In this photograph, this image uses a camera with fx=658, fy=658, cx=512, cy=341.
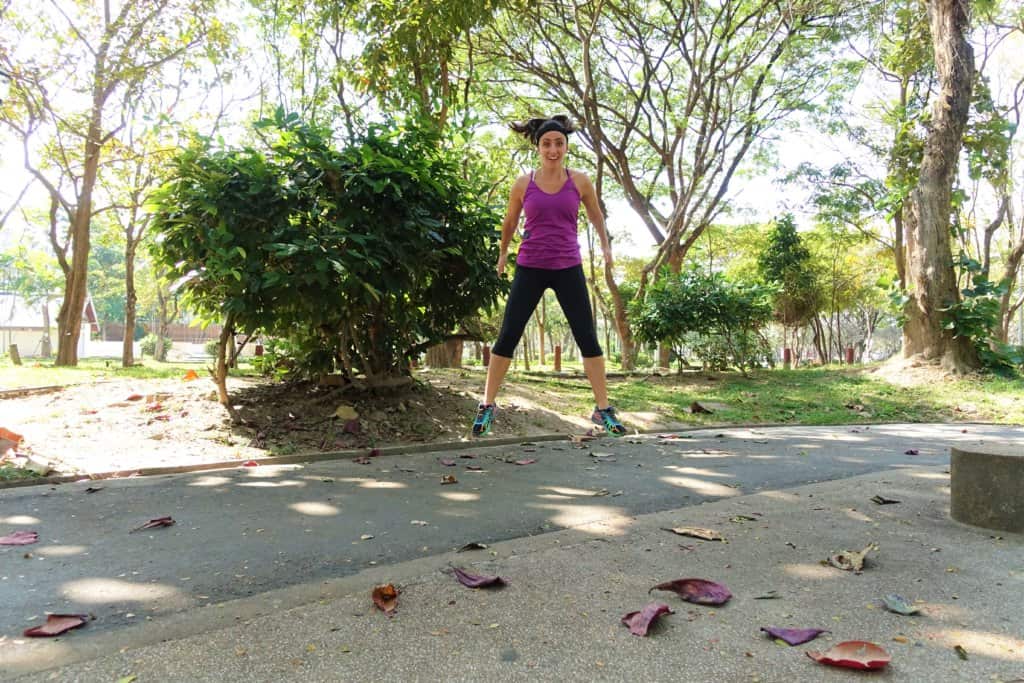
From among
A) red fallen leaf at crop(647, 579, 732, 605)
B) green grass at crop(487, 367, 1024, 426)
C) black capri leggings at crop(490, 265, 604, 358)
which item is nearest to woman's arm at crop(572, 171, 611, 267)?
black capri leggings at crop(490, 265, 604, 358)

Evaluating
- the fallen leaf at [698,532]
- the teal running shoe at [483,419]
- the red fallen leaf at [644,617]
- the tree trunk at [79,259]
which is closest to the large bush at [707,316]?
the teal running shoe at [483,419]

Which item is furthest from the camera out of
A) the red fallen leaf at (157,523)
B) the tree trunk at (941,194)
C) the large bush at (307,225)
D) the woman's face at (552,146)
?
the tree trunk at (941,194)

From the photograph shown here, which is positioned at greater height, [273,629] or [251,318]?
[251,318]

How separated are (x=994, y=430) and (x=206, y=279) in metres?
Answer: 9.91

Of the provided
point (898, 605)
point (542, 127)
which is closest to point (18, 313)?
point (542, 127)

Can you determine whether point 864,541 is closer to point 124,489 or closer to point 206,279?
point 124,489

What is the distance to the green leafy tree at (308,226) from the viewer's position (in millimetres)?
6422

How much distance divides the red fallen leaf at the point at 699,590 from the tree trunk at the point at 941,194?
1270 cm

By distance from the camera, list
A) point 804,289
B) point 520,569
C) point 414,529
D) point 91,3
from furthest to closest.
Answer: point 804,289, point 91,3, point 414,529, point 520,569

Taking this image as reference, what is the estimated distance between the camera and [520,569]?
2.89m

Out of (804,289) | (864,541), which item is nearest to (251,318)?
(864,541)

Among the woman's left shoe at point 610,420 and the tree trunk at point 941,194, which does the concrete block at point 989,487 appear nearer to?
the woman's left shoe at point 610,420

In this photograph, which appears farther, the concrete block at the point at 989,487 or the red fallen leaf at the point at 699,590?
the concrete block at the point at 989,487

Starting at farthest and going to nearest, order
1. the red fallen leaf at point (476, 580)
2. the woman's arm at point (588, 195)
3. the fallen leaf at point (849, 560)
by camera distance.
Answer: the woman's arm at point (588, 195), the fallen leaf at point (849, 560), the red fallen leaf at point (476, 580)
